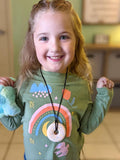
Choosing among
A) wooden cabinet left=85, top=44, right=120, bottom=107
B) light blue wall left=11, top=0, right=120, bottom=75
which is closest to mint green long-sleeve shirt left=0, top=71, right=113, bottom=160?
wooden cabinet left=85, top=44, right=120, bottom=107

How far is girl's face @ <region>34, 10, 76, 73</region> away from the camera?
2.16 ft

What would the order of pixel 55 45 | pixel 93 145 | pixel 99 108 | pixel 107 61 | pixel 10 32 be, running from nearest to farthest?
pixel 55 45, pixel 99 108, pixel 93 145, pixel 107 61, pixel 10 32

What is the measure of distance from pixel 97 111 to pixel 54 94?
19cm

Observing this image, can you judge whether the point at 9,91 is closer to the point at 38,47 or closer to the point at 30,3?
the point at 38,47

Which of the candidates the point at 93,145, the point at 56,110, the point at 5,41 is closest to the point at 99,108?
the point at 56,110

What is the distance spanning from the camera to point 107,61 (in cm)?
235

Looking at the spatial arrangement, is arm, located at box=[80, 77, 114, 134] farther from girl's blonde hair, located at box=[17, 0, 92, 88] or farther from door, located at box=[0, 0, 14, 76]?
door, located at box=[0, 0, 14, 76]

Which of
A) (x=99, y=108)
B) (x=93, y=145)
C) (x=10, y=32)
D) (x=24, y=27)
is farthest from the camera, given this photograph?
(x=24, y=27)

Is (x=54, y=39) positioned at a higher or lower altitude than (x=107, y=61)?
higher

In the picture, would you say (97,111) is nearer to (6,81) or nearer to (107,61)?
(6,81)

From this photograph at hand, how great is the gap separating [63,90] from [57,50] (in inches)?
6.4

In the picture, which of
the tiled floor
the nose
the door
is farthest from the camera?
the door

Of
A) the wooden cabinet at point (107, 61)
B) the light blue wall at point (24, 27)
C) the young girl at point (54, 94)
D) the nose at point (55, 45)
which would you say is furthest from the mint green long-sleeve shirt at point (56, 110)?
the light blue wall at point (24, 27)

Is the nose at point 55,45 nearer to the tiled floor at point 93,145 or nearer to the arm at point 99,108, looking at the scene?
the arm at point 99,108
